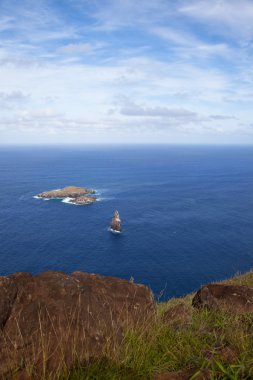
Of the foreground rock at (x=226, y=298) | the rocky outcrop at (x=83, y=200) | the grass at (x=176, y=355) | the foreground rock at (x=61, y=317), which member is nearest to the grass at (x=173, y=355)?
the grass at (x=176, y=355)

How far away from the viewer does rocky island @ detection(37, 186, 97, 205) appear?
130 meters

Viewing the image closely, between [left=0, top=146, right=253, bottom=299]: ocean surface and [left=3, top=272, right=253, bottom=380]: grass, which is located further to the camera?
[left=0, top=146, right=253, bottom=299]: ocean surface

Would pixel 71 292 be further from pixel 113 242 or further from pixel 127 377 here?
pixel 113 242

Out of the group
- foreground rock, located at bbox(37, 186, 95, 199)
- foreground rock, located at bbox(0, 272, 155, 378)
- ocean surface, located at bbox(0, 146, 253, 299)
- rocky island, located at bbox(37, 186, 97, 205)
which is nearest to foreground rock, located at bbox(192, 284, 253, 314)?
foreground rock, located at bbox(0, 272, 155, 378)

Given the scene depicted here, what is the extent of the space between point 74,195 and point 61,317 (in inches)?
5253

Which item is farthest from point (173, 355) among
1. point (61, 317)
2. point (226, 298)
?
point (226, 298)

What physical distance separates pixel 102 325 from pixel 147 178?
188 meters

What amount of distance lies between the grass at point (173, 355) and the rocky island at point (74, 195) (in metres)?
122

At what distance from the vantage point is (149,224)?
326ft

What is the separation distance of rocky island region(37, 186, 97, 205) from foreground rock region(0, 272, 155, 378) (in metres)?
120

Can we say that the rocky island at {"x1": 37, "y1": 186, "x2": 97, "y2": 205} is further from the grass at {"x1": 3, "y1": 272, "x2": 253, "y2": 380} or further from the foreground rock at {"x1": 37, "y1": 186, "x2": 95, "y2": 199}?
the grass at {"x1": 3, "y1": 272, "x2": 253, "y2": 380}

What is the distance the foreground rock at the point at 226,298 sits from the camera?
8.80m

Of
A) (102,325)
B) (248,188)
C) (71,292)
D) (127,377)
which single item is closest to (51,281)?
(71,292)

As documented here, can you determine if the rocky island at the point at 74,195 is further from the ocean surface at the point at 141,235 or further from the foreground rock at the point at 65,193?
the ocean surface at the point at 141,235
